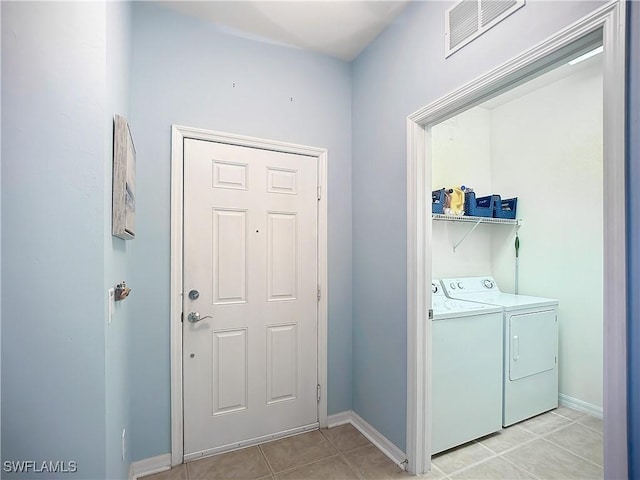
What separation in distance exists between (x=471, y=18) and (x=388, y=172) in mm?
908


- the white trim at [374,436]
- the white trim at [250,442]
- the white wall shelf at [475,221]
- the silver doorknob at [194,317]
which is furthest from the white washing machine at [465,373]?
the silver doorknob at [194,317]

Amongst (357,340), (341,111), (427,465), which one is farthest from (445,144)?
(427,465)

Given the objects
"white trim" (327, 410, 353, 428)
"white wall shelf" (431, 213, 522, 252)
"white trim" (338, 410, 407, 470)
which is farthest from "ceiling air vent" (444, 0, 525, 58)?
"white trim" (327, 410, 353, 428)

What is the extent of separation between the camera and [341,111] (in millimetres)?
2537

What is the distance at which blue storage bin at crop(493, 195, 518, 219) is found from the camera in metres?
3.04

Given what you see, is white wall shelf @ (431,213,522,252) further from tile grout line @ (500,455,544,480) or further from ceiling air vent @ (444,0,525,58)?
tile grout line @ (500,455,544,480)

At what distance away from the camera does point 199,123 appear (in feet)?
6.79

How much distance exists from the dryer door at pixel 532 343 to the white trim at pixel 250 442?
62.0 inches

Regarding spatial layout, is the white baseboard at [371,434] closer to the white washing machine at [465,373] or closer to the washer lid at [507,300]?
the white washing machine at [465,373]

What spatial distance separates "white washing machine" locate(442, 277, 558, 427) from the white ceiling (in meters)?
2.09

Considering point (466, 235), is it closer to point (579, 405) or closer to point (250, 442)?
point (579, 405)

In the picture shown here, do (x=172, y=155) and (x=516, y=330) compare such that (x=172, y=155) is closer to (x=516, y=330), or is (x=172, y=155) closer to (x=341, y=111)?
(x=341, y=111)

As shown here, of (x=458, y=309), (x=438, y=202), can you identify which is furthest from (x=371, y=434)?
(x=438, y=202)

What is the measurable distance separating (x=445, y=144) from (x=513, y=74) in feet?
5.69
